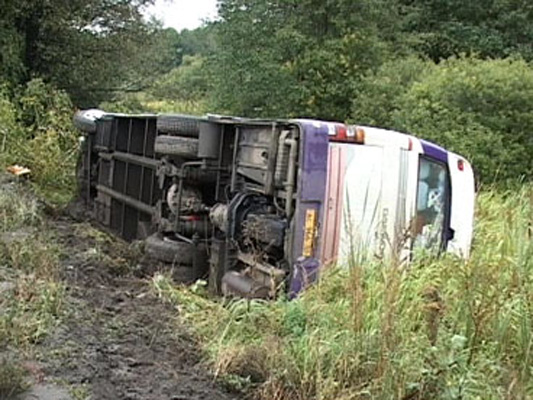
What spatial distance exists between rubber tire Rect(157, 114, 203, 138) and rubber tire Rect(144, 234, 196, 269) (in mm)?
1119

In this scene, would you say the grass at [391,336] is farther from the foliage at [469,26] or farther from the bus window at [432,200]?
the foliage at [469,26]

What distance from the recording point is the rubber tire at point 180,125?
7.98 metres

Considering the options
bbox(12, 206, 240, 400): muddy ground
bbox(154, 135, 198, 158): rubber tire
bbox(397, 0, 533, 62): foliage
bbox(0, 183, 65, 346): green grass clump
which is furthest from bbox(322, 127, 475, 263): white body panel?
bbox(397, 0, 533, 62): foliage

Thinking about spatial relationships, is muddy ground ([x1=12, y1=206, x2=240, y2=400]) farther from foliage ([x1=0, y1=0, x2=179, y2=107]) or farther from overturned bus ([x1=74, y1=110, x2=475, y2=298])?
foliage ([x1=0, y1=0, x2=179, y2=107])

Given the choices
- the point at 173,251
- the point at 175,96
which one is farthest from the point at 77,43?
the point at 173,251

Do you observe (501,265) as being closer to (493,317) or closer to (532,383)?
(493,317)

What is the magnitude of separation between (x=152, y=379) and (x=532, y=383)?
6.64 feet

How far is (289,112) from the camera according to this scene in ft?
62.9

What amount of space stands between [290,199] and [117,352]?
227 cm

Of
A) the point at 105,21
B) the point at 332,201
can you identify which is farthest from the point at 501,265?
the point at 105,21

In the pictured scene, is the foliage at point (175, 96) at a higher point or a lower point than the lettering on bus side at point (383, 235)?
higher

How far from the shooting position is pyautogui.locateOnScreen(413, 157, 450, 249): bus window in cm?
717

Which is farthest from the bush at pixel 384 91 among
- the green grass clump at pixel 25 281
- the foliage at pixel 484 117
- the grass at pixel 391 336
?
the grass at pixel 391 336

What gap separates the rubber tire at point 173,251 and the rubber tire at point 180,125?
1.12 m
